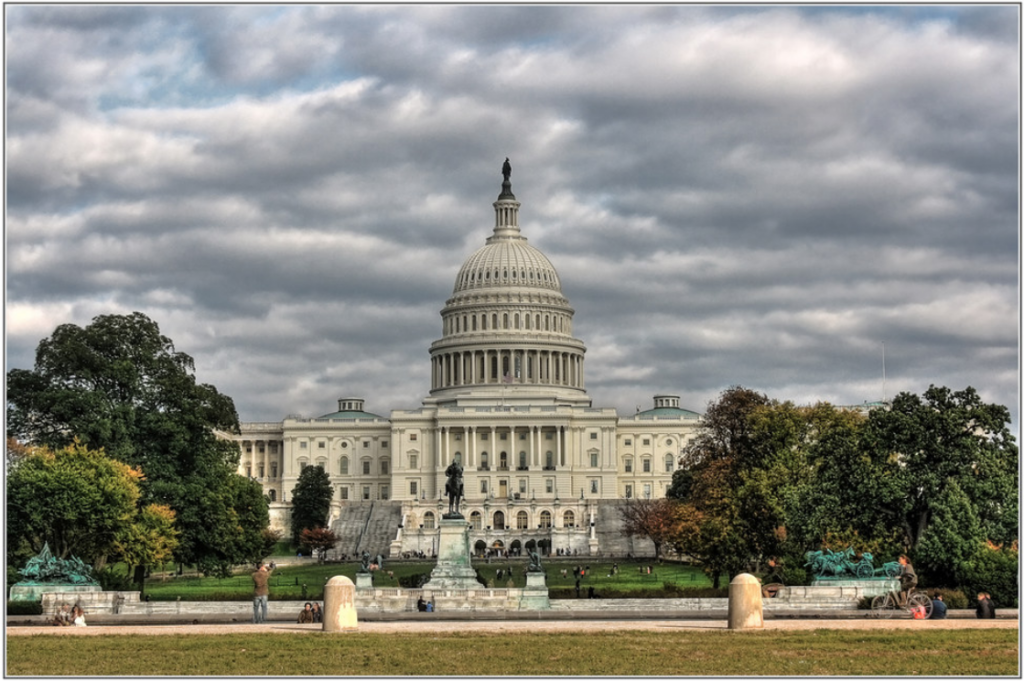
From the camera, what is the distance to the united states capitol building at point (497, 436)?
172 metres

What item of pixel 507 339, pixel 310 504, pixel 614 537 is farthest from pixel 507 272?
pixel 614 537

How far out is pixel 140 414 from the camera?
79000 millimetres

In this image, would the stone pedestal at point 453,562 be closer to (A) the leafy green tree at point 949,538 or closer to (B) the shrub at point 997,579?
(A) the leafy green tree at point 949,538

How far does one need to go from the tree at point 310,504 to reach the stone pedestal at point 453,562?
89482mm

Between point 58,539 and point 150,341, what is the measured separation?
14.2 metres

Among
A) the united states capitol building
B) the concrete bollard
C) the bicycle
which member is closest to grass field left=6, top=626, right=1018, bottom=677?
the concrete bollard

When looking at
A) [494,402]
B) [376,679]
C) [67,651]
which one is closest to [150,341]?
[67,651]

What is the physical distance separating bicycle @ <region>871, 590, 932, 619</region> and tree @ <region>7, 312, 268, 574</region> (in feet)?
129

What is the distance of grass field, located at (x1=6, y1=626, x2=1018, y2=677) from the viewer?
2981 cm

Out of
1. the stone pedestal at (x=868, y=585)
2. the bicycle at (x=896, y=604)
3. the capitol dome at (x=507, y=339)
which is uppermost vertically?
the capitol dome at (x=507, y=339)

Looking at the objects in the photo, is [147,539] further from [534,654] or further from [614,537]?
[614,537]

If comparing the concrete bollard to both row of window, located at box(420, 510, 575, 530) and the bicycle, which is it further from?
row of window, located at box(420, 510, 575, 530)

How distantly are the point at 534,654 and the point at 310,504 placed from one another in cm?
12472

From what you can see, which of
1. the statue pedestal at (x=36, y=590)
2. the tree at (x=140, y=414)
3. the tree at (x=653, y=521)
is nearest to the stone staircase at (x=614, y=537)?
the tree at (x=653, y=521)
